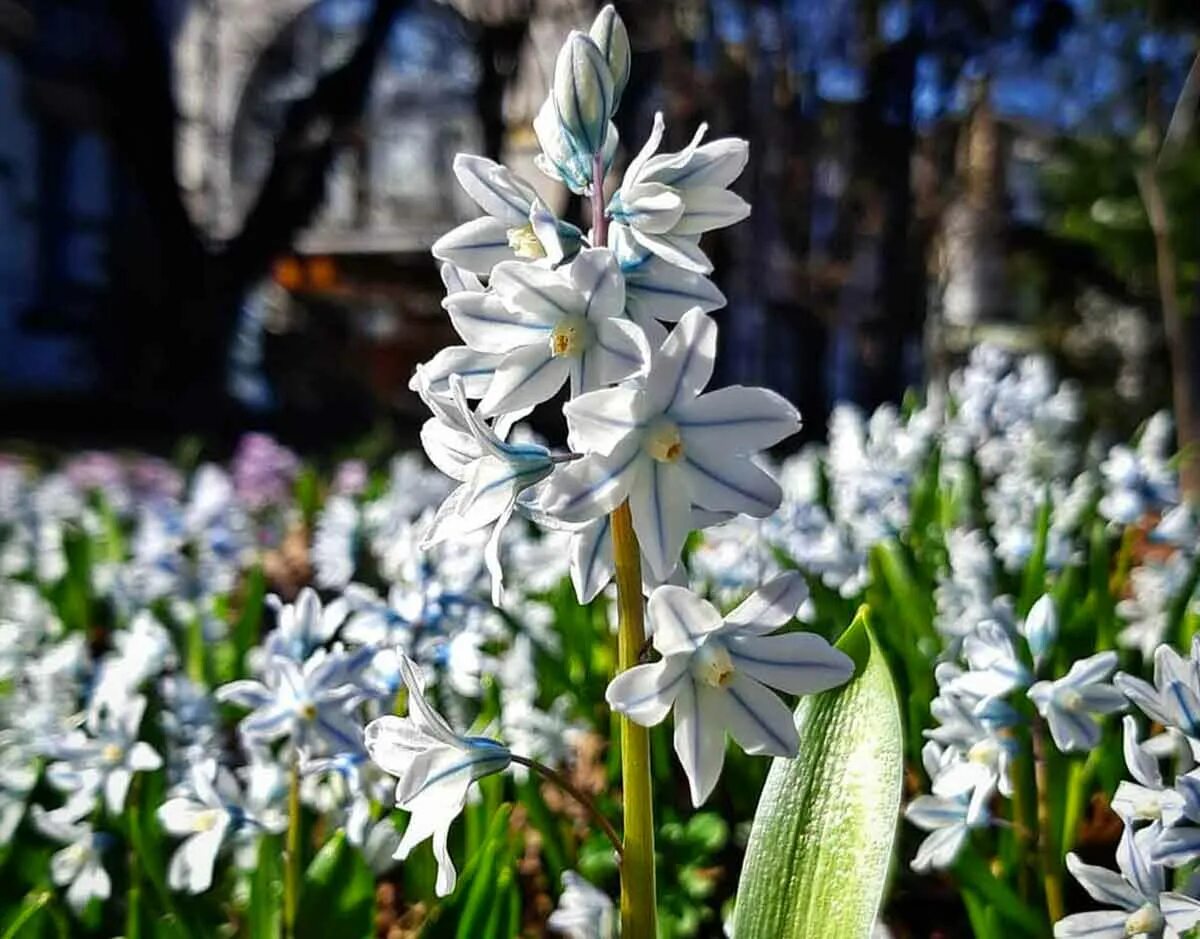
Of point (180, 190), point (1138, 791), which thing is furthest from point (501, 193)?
point (180, 190)

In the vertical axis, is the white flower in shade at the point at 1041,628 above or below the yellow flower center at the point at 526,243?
below

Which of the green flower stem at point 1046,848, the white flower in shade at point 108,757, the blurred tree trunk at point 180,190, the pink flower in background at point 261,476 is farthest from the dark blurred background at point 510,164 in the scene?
the white flower in shade at point 108,757

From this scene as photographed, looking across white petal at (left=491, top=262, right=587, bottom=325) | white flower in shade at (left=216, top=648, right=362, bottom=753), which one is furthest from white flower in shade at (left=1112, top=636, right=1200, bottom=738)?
white flower in shade at (left=216, top=648, right=362, bottom=753)

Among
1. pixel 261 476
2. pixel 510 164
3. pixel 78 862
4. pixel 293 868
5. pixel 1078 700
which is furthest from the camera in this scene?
pixel 510 164

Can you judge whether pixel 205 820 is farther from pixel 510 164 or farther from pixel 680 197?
pixel 510 164

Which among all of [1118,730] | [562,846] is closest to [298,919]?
[562,846]

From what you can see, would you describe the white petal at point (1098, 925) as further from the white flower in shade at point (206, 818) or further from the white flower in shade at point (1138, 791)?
the white flower in shade at point (206, 818)
